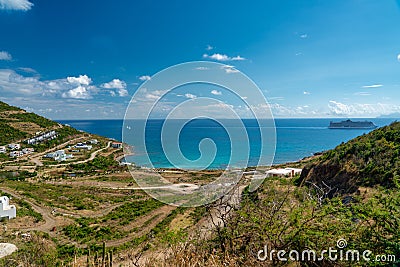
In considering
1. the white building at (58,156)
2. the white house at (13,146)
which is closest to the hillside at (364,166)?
the white building at (58,156)

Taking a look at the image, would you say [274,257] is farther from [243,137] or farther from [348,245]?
[243,137]

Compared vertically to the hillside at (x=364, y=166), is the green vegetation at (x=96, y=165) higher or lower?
lower

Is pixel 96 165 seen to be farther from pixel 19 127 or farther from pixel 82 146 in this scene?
pixel 19 127

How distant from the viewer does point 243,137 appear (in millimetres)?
4176

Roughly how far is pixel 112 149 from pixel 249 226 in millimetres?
49876

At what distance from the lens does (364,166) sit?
30.6ft

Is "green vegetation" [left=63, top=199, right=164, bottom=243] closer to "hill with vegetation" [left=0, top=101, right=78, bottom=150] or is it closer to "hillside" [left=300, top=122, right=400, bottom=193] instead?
"hillside" [left=300, top=122, right=400, bottom=193]

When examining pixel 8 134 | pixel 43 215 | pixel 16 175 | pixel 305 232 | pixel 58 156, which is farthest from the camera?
pixel 8 134

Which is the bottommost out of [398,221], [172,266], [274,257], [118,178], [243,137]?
[118,178]

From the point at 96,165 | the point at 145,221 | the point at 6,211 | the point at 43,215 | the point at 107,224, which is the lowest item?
the point at 145,221

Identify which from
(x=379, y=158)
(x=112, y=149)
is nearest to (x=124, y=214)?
(x=379, y=158)

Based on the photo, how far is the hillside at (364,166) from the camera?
7.86 m

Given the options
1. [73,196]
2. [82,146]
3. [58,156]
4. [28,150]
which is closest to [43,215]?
[73,196]

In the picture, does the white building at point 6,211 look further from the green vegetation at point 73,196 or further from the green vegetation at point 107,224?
the green vegetation at point 73,196
